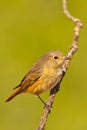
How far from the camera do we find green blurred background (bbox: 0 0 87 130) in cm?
982

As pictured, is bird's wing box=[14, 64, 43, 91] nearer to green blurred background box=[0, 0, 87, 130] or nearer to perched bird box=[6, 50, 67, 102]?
perched bird box=[6, 50, 67, 102]

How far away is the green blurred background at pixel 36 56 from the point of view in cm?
982

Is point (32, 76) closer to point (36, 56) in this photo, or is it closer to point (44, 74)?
point (44, 74)

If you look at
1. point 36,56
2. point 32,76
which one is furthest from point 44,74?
point 36,56

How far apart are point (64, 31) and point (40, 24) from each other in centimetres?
42

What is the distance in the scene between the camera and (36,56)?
36.1 ft

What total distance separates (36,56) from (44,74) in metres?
3.25

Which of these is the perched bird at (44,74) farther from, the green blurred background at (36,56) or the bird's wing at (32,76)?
the green blurred background at (36,56)

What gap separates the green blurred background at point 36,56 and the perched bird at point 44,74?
183cm

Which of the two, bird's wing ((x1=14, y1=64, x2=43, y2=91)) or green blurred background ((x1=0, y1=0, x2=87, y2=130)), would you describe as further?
green blurred background ((x1=0, y1=0, x2=87, y2=130))

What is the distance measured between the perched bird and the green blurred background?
1830 millimetres

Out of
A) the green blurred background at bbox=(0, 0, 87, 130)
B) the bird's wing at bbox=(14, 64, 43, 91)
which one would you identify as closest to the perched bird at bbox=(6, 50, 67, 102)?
the bird's wing at bbox=(14, 64, 43, 91)

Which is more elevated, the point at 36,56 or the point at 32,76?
the point at 36,56

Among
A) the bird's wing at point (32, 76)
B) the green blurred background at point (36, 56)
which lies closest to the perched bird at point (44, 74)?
the bird's wing at point (32, 76)
